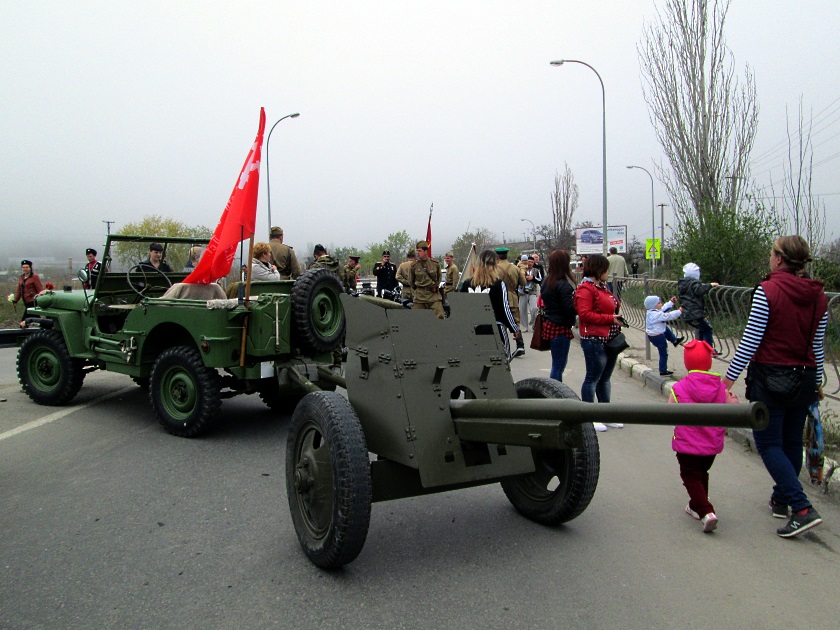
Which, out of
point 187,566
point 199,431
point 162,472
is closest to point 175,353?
point 199,431

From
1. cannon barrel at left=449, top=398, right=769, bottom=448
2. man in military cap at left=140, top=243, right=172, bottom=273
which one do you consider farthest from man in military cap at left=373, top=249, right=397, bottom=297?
cannon barrel at left=449, top=398, right=769, bottom=448

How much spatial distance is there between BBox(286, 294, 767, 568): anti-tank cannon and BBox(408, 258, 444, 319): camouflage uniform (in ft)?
20.1

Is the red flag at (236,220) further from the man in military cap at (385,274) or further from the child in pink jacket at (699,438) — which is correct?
the man in military cap at (385,274)

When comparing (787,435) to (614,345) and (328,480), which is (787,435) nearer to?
(614,345)

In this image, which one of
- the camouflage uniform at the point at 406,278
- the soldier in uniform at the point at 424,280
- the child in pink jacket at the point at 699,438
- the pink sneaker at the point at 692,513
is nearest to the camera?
the child in pink jacket at the point at 699,438

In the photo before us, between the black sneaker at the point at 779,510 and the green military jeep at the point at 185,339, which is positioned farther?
the green military jeep at the point at 185,339

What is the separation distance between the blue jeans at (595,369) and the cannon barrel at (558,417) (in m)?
2.88

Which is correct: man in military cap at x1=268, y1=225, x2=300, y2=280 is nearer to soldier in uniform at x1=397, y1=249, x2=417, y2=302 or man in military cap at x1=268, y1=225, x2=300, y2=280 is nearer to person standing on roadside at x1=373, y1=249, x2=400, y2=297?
soldier in uniform at x1=397, y1=249, x2=417, y2=302

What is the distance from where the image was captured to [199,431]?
19.8 feet

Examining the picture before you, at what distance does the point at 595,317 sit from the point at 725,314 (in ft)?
12.0

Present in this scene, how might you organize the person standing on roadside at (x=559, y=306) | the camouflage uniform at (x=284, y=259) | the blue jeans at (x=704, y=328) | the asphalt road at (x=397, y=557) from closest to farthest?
the asphalt road at (x=397, y=557)
the person standing on roadside at (x=559, y=306)
the blue jeans at (x=704, y=328)
the camouflage uniform at (x=284, y=259)

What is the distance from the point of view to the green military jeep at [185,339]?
19.3ft

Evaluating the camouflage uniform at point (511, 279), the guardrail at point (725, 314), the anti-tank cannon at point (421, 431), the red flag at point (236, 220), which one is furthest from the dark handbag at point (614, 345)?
the red flag at point (236, 220)

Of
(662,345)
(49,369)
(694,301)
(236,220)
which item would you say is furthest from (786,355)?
(49,369)
